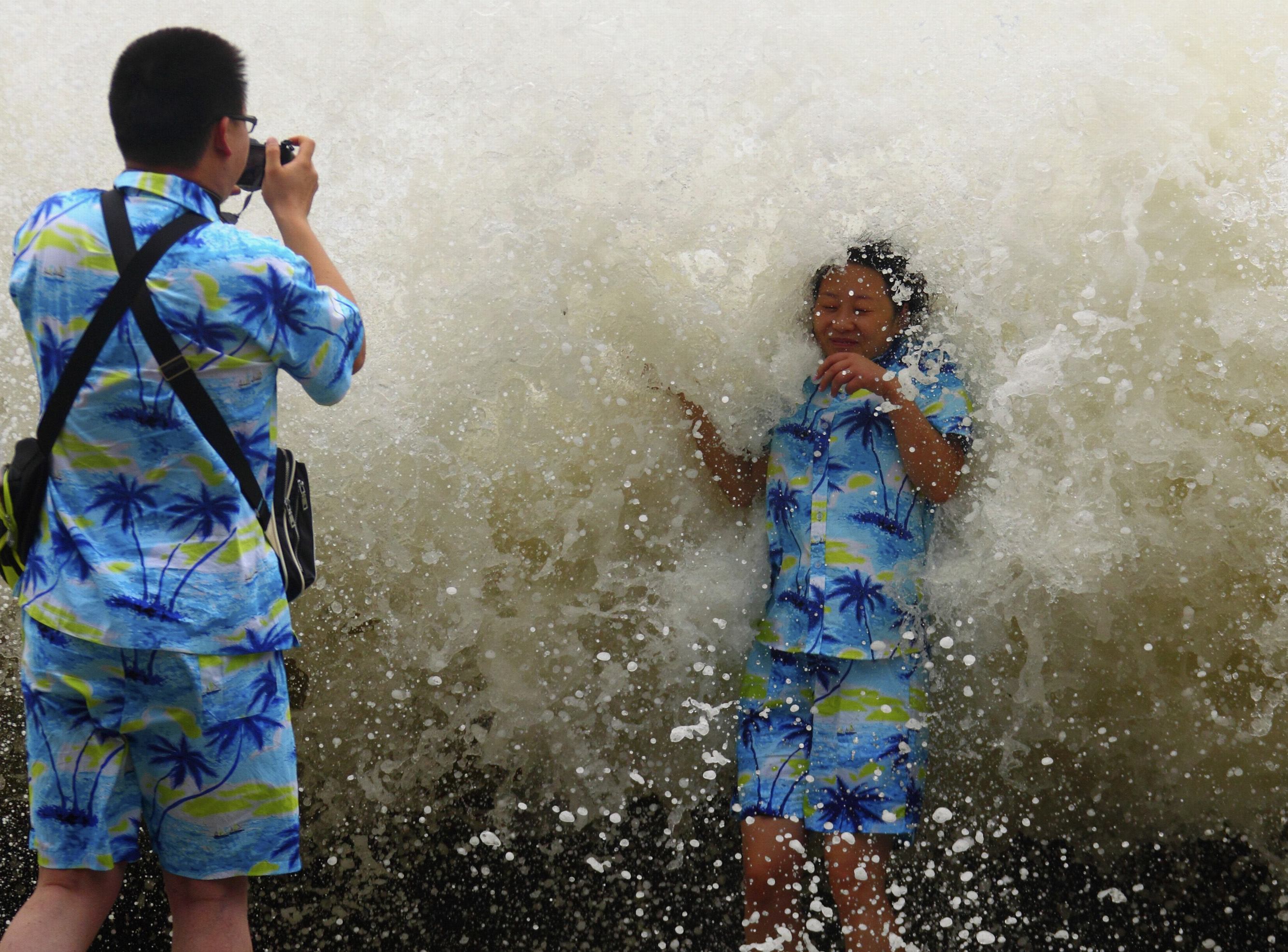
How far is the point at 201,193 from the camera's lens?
1516 mm

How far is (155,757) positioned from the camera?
1.51m

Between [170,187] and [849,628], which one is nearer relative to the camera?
[170,187]

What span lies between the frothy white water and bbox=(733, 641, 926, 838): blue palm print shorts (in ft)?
0.71

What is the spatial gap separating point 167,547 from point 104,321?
0.97 feet

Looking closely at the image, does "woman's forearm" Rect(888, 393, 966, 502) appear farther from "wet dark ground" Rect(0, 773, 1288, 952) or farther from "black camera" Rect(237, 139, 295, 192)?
"black camera" Rect(237, 139, 295, 192)

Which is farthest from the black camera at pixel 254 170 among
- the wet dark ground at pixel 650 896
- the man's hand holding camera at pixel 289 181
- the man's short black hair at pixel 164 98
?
the wet dark ground at pixel 650 896

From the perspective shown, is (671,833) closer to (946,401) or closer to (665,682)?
(665,682)

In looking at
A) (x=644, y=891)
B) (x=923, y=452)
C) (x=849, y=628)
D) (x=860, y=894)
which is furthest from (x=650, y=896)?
(x=923, y=452)

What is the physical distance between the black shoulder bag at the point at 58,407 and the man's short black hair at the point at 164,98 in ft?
0.34

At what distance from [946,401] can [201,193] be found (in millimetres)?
1384

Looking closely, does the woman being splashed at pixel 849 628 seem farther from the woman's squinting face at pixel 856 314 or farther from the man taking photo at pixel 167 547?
the man taking photo at pixel 167 547

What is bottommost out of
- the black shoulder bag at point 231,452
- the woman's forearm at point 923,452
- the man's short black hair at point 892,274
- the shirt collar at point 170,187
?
the black shoulder bag at point 231,452

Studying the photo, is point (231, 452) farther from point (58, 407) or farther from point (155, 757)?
point (155, 757)

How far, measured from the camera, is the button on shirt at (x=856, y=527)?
2.14 m
